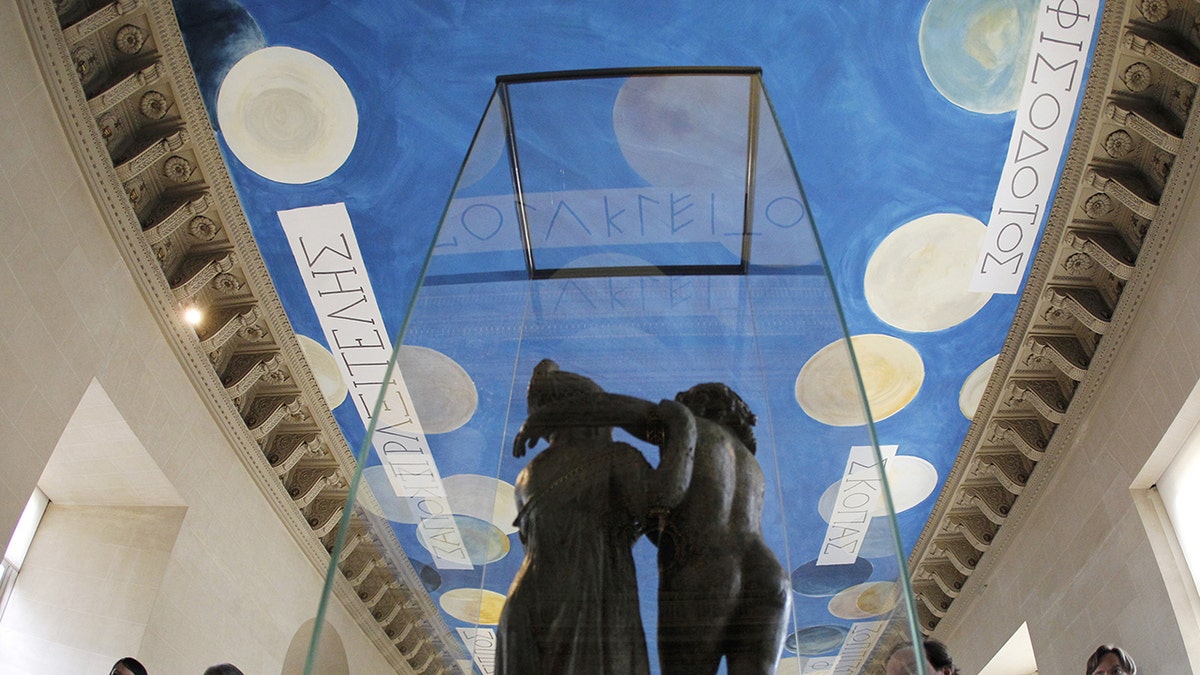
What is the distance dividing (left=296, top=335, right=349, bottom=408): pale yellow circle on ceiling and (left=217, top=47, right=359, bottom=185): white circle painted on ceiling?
1950mm

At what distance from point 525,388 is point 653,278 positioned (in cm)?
62

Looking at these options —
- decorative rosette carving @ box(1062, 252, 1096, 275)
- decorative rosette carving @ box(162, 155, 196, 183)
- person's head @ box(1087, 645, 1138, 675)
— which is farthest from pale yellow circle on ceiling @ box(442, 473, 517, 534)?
decorative rosette carving @ box(1062, 252, 1096, 275)

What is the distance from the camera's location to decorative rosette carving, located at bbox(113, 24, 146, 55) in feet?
23.6

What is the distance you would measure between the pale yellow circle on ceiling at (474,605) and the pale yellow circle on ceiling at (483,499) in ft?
0.62

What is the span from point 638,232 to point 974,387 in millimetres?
8249

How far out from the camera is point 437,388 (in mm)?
2738

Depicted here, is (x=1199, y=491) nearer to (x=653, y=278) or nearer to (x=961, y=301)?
(x=961, y=301)

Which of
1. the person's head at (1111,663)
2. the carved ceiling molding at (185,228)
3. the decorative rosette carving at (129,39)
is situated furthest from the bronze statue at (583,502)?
the decorative rosette carving at (129,39)

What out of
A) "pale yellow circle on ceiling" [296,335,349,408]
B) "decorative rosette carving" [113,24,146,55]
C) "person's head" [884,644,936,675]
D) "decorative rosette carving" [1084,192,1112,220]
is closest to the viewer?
"person's head" [884,644,936,675]

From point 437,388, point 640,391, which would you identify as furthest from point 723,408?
point 437,388

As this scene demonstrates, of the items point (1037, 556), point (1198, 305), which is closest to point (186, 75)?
point (1198, 305)

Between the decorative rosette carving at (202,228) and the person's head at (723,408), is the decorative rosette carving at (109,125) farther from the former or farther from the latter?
the person's head at (723,408)

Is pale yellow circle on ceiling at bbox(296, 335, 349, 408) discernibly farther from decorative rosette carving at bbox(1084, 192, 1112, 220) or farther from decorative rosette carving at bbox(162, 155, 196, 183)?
decorative rosette carving at bbox(1084, 192, 1112, 220)

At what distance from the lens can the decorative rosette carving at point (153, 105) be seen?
7543 mm
